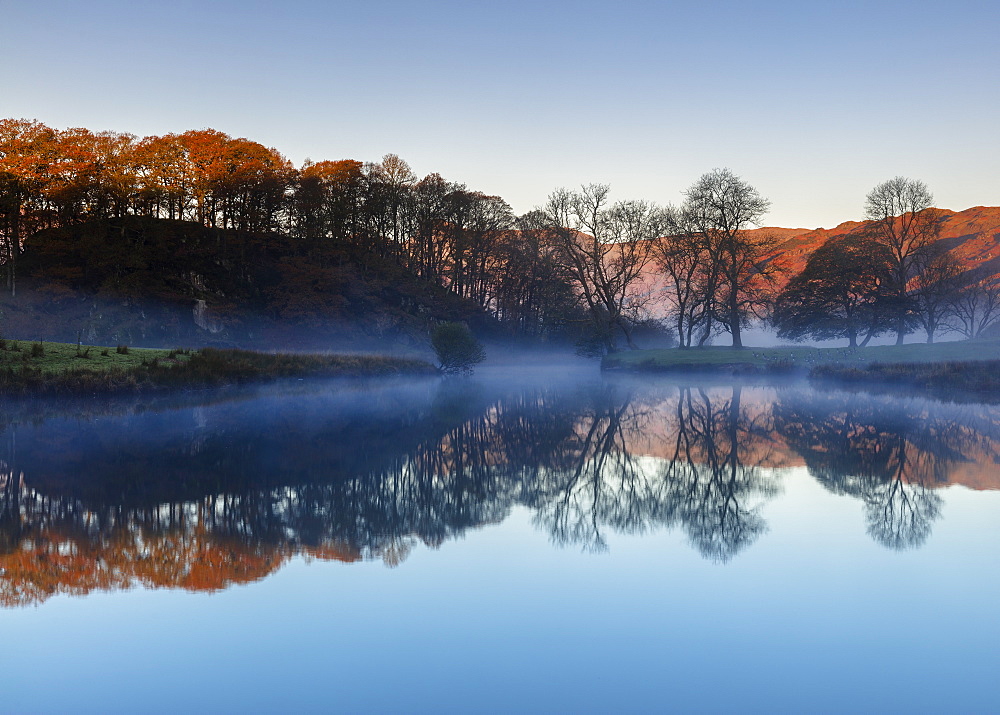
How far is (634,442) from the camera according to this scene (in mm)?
13250

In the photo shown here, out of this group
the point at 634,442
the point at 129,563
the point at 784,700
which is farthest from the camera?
Answer: the point at 634,442

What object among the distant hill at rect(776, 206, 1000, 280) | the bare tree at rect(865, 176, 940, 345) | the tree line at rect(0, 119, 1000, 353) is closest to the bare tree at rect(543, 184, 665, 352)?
the tree line at rect(0, 119, 1000, 353)

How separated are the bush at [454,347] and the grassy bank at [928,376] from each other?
1890 centimetres

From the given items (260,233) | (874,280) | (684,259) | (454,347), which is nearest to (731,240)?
(684,259)

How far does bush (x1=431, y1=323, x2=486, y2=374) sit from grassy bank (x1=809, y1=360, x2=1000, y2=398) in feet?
62.0

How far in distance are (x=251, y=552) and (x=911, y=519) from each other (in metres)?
6.70

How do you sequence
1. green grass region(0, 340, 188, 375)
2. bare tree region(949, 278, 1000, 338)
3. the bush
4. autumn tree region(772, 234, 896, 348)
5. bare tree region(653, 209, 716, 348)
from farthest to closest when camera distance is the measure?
1. bare tree region(949, 278, 1000, 338)
2. autumn tree region(772, 234, 896, 348)
3. bare tree region(653, 209, 716, 348)
4. the bush
5. green grass region(0, 340, 188, 375)

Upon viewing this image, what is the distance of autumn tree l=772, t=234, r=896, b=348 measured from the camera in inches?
1699

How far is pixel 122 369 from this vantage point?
21875mm

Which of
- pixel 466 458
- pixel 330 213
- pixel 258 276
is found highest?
pixel 330 213

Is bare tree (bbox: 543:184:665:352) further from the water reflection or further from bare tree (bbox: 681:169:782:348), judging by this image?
the water reflection

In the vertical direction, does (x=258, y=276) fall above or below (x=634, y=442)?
above

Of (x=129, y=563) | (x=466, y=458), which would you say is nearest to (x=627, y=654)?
(x=129, y=563)

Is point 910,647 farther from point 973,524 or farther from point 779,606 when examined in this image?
point 973,524
